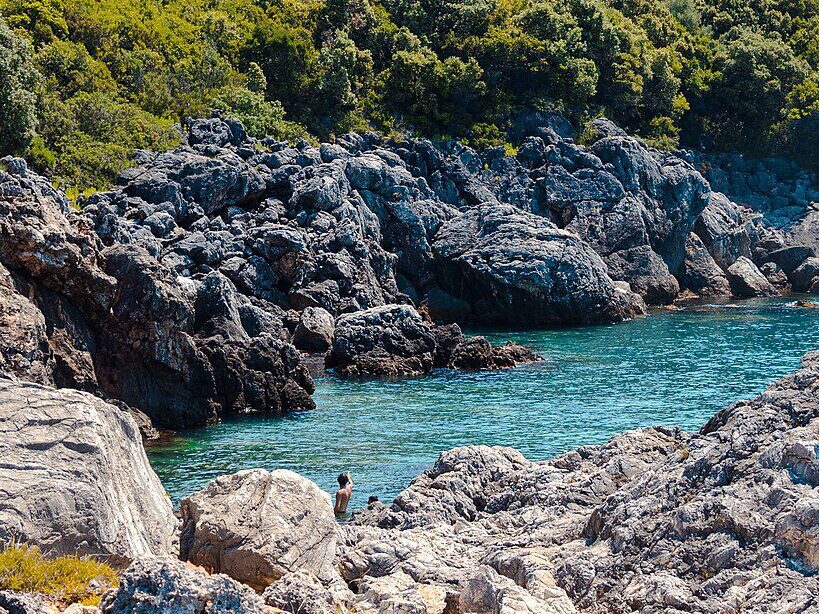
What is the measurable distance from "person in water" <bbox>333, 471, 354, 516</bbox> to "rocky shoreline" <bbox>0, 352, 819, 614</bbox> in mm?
10602

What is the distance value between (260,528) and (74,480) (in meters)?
2.58

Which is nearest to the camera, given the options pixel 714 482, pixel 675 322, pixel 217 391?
pixel 714 482

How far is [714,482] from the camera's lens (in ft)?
47.6

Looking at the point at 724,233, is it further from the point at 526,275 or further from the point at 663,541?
the point at 663,541

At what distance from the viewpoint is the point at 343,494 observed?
92.3 ft

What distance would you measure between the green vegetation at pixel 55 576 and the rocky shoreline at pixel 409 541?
55 centimetres

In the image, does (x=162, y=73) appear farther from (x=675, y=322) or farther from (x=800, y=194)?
(x=800, y=194)

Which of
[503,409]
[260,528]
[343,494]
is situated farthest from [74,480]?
[503,409]

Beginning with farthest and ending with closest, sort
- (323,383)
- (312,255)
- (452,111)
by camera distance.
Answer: (452,111)
(312,255)
(323,383)

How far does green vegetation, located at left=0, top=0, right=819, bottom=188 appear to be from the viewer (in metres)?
71.6

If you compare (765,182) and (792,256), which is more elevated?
(765,182)

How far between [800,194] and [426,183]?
45.2 metres

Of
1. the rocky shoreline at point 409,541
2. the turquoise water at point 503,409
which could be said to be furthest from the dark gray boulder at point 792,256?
the rocky shoreline at point 409,541

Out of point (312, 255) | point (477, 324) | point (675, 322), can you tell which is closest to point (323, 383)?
point (312, 255)
